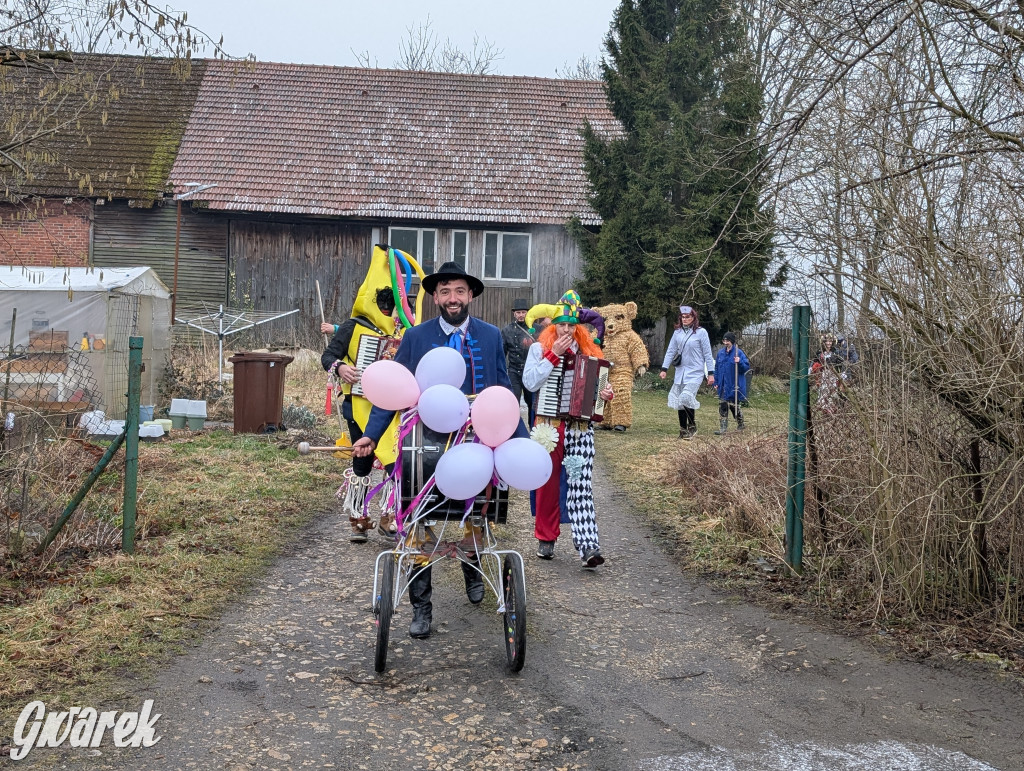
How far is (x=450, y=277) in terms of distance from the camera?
5562mm

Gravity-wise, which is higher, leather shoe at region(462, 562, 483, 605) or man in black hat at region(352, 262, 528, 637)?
man in black hat at region(352, 262, 528, 637)

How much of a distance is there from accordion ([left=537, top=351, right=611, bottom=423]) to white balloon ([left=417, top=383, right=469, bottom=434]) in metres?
2.26

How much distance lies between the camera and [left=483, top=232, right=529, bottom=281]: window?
2708cm

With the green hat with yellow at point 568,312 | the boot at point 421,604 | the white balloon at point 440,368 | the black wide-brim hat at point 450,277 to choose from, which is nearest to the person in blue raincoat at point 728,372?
the green hat with yellow at point 568,312

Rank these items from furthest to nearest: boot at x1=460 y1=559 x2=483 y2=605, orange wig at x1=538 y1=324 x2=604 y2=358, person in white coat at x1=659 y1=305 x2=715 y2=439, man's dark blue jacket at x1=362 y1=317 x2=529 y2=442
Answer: person in white coat at x1=659 y1=305 x2=715 y2=439
orange wig at x1=538 y1=324 x2=604 y2=358
boot at x1=460 y1=559 x2=483 y2=605
man's dark blue jacket at x1=362 y1=317 x2=529 y2=442

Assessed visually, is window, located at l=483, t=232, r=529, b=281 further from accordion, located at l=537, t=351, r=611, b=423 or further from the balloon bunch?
the balloon bunch

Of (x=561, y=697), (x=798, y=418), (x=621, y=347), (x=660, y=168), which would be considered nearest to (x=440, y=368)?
(x=561, y=697)

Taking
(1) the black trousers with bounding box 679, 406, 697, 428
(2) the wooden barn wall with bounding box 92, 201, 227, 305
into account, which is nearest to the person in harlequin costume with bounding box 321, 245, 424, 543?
(1) the black trousers with bounding box 679, 406, 697, 428

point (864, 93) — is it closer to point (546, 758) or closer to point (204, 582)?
point (546, 758)

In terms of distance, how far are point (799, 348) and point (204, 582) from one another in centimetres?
413

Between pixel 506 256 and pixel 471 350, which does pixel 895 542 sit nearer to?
pixel 471 350

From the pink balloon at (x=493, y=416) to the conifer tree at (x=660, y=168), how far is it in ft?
56.6

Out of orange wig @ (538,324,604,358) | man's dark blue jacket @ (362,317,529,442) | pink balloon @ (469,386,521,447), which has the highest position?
orange wig @ (538,324,604,358)

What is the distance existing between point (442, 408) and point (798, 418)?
2.64m
